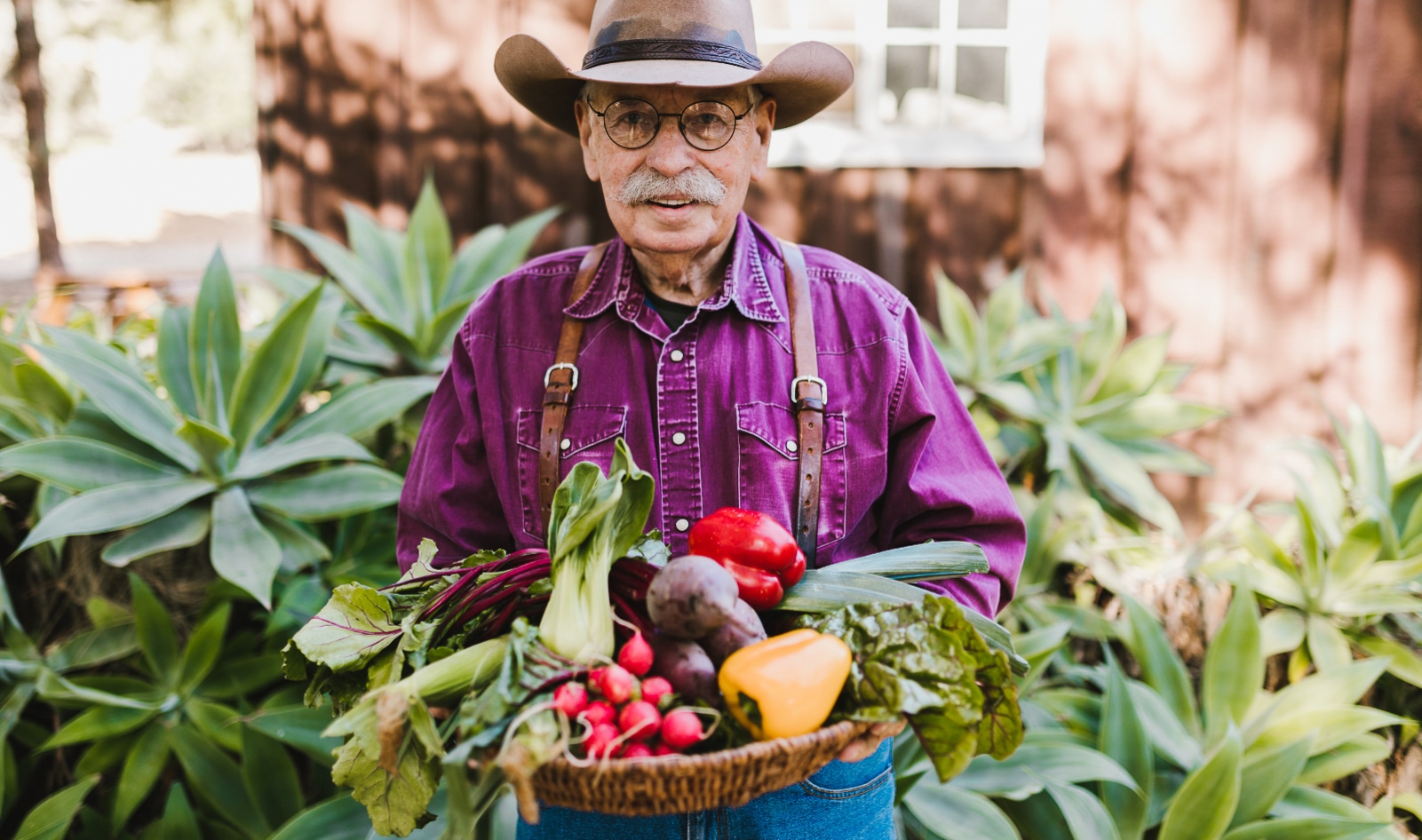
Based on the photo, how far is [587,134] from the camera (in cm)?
193

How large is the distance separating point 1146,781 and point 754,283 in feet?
5.60

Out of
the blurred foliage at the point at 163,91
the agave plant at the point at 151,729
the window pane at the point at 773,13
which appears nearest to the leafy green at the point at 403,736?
the agave plant at the point at 151,729

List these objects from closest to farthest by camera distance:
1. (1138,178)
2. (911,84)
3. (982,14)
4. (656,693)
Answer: (656,693) → (1138,178) → (982,14) → (911,84)

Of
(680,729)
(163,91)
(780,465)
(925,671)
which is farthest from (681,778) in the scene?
(163,91)

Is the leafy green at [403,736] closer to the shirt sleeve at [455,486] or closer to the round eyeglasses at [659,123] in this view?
the shirt sleeve at [455,486]

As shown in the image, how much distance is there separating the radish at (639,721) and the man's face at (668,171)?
2.82 ft

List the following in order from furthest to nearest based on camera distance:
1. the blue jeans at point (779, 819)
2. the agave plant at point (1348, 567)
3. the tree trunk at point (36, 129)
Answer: the tree trunk at point (36, 129), the agave plant at point (1348, 567), the blue jeans at point (779, 819)

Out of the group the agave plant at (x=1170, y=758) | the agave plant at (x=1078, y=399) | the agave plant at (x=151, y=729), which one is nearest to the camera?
the agave plant at (x=1170, y=758)

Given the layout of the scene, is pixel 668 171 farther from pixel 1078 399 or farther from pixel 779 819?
pixel 1078 399

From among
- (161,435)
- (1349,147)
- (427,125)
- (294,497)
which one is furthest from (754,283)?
(1349,147)

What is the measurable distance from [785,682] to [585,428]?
0.76 m

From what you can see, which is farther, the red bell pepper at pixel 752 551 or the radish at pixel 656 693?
the red bell pepper at pixel 752 551

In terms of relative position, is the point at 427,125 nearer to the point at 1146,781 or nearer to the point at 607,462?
the point at 607,462

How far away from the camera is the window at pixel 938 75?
446cm
